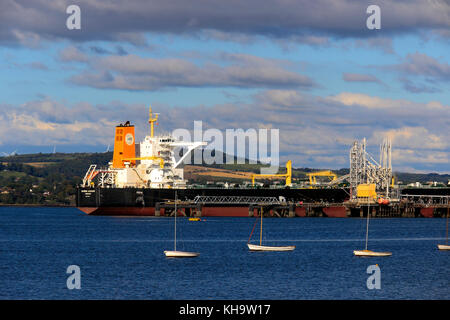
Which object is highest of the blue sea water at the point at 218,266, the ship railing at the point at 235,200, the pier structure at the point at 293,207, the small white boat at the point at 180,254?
the ship railing at the point at 235,200

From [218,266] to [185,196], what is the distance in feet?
201

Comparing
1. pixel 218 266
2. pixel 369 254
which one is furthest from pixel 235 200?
pixel 218 266

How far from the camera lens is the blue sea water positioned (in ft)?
142

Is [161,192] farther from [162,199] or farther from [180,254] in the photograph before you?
[180,254]

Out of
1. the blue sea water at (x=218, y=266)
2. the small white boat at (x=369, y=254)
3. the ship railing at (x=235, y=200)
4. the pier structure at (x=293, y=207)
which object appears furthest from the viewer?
the ship railing at (x=235, y=200)

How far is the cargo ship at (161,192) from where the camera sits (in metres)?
113

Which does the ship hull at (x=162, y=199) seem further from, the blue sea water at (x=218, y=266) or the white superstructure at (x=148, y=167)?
the blue sea water at (x=218, y=266)

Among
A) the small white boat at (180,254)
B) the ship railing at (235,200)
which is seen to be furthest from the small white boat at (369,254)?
the ship railing at (235,200)

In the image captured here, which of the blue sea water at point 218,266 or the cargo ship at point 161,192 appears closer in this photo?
the blue sea water at point 218,266

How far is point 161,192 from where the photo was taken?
113312mm

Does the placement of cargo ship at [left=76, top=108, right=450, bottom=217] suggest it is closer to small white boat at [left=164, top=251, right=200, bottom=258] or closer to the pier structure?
the pier structure

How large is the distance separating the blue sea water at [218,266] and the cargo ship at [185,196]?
2538 cm
